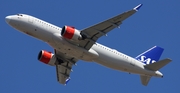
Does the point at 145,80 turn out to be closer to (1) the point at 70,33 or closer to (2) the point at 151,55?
(2) the point at 151,55

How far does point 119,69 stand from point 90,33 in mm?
6854

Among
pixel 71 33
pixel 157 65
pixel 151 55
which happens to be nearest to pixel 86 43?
pixel 71 33

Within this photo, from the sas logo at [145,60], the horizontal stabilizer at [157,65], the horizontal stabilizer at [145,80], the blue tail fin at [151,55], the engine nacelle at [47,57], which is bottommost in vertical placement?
the horizontal stabilizer at [145,80]

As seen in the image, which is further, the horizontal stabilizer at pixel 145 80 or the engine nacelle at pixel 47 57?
the horizontal stabilizer at pixel 145 80

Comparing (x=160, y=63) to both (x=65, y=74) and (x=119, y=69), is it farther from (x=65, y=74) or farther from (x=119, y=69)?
(x=65, y=74)

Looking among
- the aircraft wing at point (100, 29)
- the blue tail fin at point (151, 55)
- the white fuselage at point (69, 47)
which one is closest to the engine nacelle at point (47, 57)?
the white fuselage at point (69, 47)

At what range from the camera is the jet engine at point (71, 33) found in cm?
4812

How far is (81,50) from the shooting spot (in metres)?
50.0

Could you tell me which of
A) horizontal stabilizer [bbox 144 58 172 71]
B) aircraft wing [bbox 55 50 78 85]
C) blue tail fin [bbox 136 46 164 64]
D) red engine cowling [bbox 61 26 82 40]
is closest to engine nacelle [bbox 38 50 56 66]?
aircraft wing [bbox 55 50 78 85]

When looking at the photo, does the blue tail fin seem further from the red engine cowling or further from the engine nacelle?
the engine nacelle

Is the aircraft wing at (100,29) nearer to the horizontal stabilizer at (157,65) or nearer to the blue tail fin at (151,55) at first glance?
the horizontal stabilizer at (157,65)

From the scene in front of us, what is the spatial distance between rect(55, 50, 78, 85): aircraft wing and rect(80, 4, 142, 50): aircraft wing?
7.10 m

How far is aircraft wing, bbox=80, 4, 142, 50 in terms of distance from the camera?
154 feet

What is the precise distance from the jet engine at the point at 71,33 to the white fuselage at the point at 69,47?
0.93 metres
